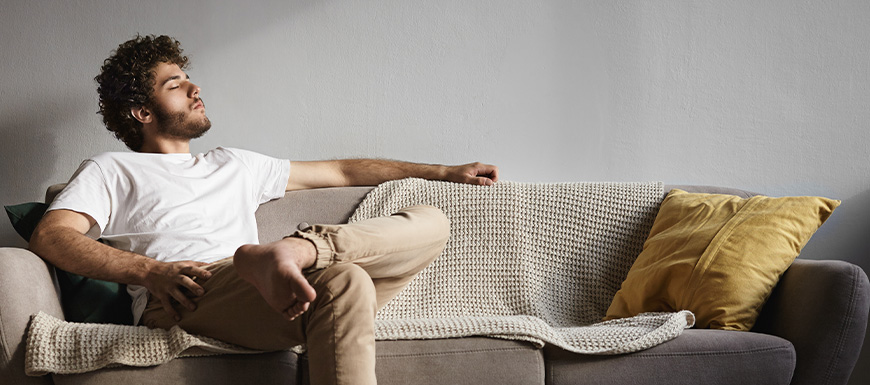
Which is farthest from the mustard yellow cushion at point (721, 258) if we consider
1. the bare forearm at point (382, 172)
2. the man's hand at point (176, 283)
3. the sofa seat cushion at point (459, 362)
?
the man's hand at point (176, 283)

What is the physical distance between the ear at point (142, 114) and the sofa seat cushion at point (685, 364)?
4.28 ft

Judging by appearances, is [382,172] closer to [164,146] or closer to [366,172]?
[366,172]

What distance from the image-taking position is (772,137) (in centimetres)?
228

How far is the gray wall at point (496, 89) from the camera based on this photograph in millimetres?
2273

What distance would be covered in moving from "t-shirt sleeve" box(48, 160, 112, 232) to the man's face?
9.6 inches

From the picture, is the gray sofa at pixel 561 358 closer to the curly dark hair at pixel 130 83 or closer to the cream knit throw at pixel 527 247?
the cream knit throw at pixel 527 247

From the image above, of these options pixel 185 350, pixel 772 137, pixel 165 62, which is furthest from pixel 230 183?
pixel 772 137

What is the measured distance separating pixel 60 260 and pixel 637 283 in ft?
4.53

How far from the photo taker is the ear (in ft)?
6.47

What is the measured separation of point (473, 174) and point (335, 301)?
949mm

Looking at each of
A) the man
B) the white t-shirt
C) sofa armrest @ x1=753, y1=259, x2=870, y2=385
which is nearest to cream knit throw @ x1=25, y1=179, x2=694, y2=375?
the man

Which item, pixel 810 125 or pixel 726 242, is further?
pixel 810 125

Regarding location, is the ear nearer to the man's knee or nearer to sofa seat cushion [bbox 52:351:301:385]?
sofa seat cushion [bbox 52:351:301:385]

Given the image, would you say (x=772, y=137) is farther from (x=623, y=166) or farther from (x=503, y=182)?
(x=503, y=182)
